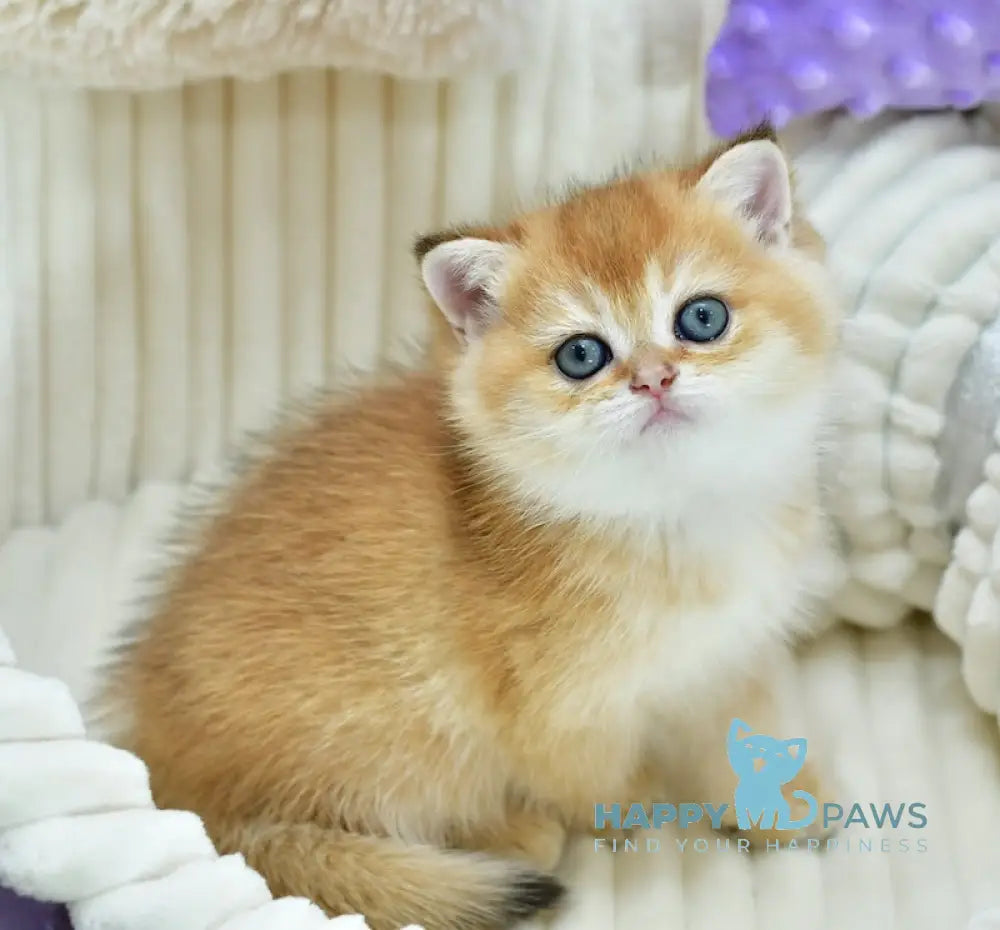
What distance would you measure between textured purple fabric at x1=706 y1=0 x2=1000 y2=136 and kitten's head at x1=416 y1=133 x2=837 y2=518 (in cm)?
29

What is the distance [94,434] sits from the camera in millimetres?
1586

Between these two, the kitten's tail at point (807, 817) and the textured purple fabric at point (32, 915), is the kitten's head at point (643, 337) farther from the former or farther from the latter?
the textured purple fabric at point (32, 915)

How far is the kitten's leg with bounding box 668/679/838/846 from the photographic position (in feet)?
3.83

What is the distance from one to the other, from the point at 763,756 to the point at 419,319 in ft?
2.30

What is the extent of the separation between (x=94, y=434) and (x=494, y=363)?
0.76m

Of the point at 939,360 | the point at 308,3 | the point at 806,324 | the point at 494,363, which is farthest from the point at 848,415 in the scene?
the point at 308,3

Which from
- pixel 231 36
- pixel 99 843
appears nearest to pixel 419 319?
pixel 231 36

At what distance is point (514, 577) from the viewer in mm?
1086

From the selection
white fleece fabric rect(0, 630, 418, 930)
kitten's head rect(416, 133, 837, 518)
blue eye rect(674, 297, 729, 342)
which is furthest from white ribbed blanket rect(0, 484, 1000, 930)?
blue eye rect(674, 297, 729, 342)

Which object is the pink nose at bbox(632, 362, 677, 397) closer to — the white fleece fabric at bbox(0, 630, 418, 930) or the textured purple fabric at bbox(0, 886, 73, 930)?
the white fleece fabric at bbox(0, 630, 418, 930)

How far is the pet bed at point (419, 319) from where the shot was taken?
119 cm

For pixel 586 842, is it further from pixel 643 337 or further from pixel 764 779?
pixel 643 337
